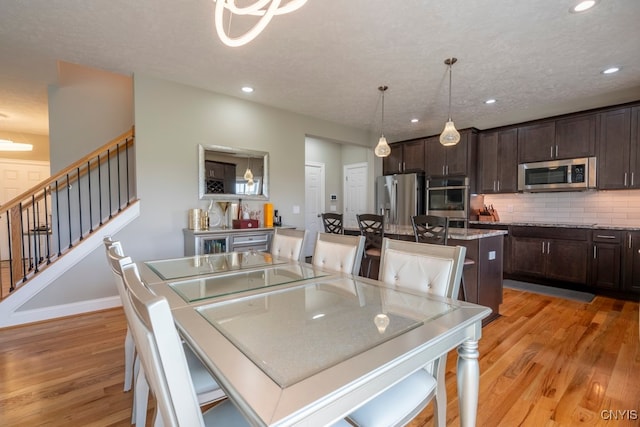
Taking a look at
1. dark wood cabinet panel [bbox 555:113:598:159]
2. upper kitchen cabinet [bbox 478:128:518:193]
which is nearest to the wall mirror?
upper kitchen cabinet [bbox 478:128:518:193]

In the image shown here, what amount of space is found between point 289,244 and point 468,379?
62.0 inches

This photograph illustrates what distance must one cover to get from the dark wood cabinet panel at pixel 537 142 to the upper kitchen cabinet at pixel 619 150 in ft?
1.65

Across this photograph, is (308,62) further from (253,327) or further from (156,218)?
(253,327)

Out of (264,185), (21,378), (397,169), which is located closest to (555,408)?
(21,378)

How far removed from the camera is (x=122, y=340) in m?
2.45

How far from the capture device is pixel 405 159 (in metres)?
5.57

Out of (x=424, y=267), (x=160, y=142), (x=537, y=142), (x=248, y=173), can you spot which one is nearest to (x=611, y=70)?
(x=537, y=142)

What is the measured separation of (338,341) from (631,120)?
15.7 feet

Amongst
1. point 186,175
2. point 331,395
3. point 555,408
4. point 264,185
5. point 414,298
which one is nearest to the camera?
point 331,395

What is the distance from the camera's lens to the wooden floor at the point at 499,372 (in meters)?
1.60

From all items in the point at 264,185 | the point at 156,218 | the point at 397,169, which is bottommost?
the point at 156,218

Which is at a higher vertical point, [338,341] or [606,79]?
[606,79]

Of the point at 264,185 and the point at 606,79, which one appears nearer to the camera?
the point at 606,79

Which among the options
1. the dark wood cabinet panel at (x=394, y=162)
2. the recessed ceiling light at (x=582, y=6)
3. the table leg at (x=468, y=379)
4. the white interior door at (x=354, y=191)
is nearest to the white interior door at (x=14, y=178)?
the white interior door at (x=354, y=191)
